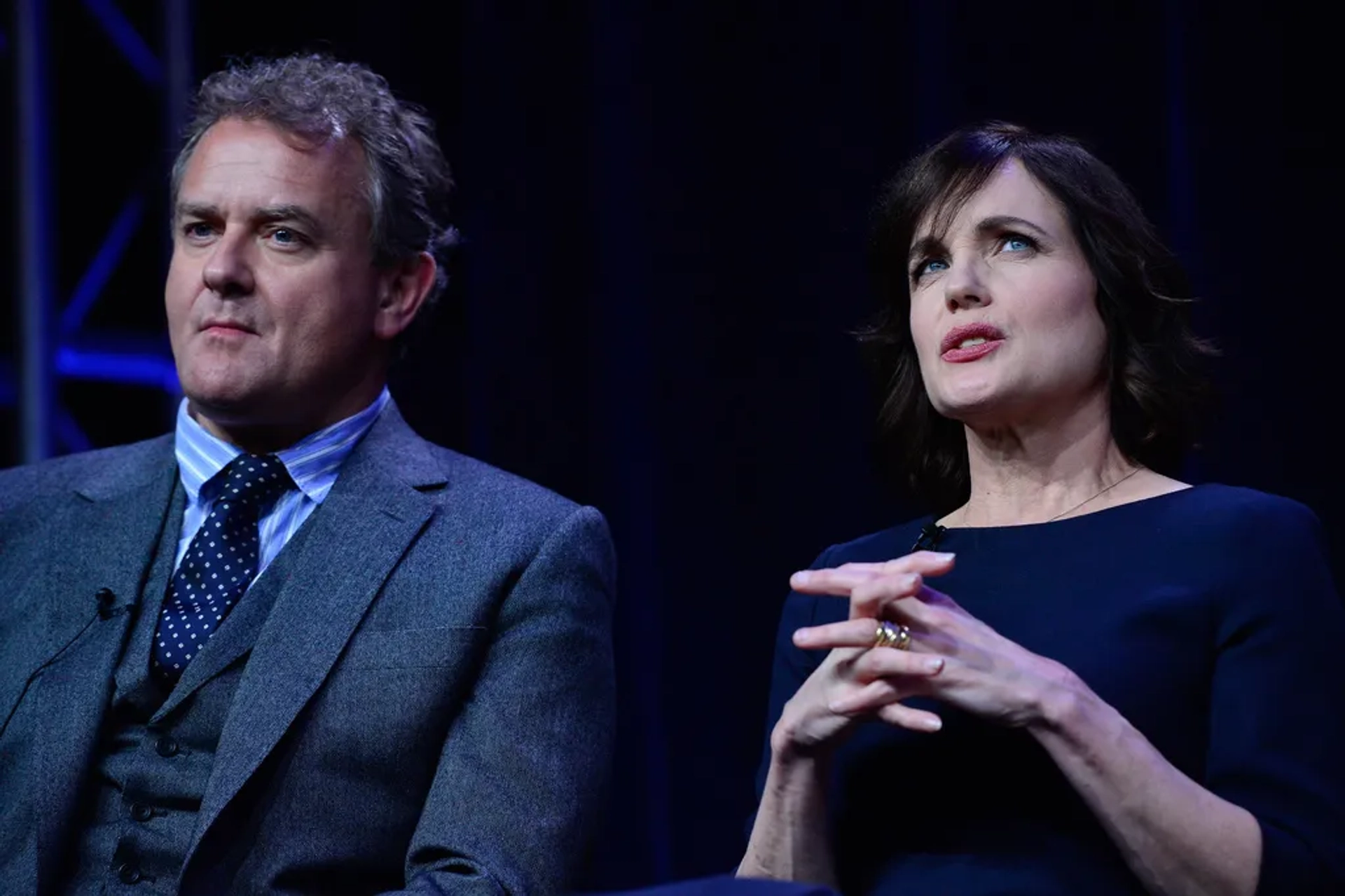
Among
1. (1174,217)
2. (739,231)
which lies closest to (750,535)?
(739,231)

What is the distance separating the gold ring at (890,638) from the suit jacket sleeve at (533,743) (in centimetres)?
62

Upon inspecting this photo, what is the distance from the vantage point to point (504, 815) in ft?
6.51

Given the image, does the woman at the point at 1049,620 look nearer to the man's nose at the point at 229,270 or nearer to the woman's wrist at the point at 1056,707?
the woman's wrist at the point at 1056,707

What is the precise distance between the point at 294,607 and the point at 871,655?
0.86 meters

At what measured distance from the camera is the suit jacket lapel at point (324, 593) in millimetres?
1975

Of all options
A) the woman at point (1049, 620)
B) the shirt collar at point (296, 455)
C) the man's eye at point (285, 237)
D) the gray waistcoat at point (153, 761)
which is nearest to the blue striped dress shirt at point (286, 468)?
the shirt collar at point (296, 455)

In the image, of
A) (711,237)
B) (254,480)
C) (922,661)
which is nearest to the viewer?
(922,661)

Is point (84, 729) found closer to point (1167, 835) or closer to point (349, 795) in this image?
point (349, 795)

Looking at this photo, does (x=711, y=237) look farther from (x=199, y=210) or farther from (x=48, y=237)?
(x=48, y=237)

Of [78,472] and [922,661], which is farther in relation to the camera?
[78,472]

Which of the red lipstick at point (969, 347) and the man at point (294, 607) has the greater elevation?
the red lipstick at point (969, 347)

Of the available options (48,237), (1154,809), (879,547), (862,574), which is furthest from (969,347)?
(48,237)

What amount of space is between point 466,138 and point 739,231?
2.12 ft

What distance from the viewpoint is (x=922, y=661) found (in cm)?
156
